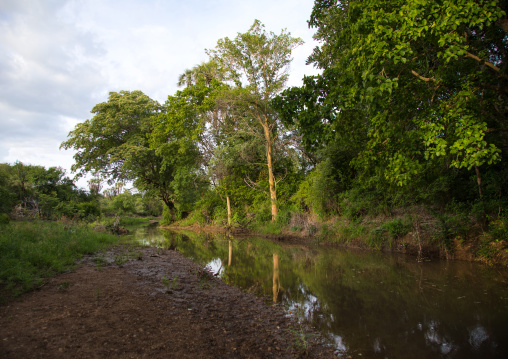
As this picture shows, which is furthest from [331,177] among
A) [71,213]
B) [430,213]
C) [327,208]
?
[71,213]

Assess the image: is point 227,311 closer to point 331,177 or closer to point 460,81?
point 460,81

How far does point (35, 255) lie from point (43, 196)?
18.2 m

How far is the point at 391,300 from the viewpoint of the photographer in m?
6.13

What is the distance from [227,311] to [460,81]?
718 centimetres

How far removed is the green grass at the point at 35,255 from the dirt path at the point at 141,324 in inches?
14.7

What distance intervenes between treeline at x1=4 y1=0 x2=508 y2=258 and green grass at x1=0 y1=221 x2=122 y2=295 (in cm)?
649

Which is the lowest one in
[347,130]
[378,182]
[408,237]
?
[408,237]

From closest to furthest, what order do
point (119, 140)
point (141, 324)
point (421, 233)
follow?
point (141, 324), point (421, 233), point (119, 140)

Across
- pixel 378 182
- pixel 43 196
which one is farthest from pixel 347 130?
pixel 43 196

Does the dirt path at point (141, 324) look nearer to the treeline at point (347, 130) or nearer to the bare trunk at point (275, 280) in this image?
the bare trunk at point (275, 280)

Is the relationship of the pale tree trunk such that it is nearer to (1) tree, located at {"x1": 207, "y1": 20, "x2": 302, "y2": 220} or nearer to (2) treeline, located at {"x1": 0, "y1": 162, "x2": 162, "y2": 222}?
(1) tree, located at {"x1": 207, "y1": 20, "x2": 302, "y2": 220}

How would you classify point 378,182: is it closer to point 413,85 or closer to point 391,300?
point 413,85

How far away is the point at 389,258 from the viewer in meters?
10.4

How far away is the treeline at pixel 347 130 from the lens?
18.1 feet
